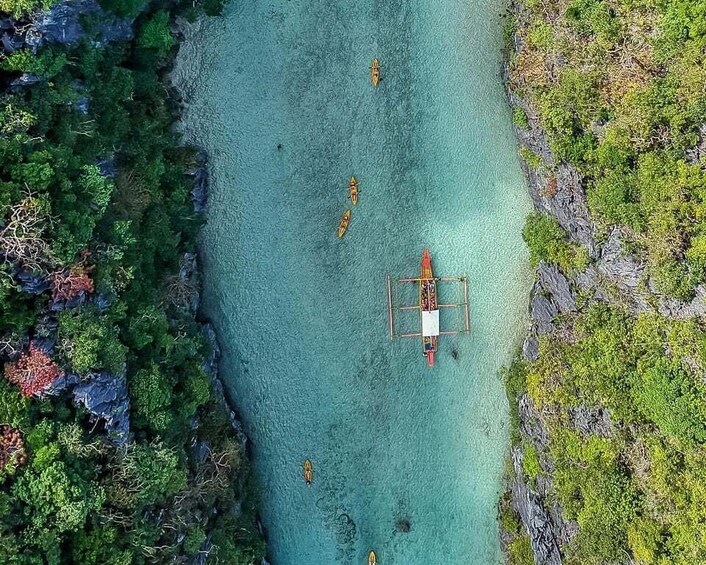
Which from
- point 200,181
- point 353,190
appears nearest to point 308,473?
point 353,190

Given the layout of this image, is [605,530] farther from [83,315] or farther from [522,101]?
[83,315]

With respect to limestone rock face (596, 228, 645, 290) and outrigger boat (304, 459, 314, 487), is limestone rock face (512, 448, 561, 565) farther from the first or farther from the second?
limestone rock face (596, 228, 645, 290)

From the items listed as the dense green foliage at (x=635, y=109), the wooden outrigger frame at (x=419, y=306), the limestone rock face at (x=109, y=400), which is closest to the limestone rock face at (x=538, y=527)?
the wooden outrigger frame at (x=419, y=306)

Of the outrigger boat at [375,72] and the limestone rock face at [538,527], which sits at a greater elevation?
the outrigger boat at [375,72]

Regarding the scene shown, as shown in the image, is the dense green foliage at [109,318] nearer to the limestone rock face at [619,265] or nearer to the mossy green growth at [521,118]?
the mossy green growth at [521,118]

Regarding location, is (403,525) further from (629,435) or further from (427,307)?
(629,435)
